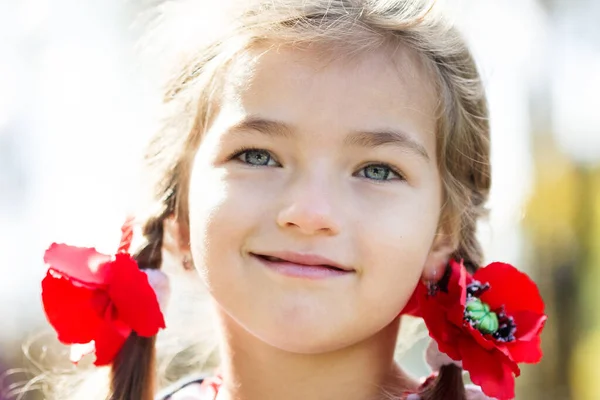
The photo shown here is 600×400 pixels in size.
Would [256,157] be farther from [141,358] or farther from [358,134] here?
[141,358]

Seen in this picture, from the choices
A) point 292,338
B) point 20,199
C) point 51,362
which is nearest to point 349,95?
point 292,338

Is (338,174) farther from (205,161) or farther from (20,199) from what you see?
(20,199)

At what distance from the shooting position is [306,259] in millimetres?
1759

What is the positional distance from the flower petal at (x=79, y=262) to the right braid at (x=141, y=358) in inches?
6.2

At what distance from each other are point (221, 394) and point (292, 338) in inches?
17.9

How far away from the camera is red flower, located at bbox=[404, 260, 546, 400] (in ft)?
6.25

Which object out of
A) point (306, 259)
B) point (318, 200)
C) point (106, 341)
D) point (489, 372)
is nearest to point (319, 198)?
point (318, 200)

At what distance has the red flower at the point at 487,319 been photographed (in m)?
1.90

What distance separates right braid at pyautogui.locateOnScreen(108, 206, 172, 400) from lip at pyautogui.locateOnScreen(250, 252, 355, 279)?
52 centimetres

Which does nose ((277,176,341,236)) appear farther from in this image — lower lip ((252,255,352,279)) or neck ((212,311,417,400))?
neck ((212,311,417,400))

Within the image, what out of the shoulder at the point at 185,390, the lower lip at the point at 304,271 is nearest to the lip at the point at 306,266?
the lower lip at the point at 304,271

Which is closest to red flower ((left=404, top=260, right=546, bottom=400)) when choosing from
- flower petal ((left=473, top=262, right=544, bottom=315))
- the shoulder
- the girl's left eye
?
flower petal ((left=473, top=262, right=544, bottom=315))

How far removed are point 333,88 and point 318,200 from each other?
9.6 inches

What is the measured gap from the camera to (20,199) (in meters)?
6.63
